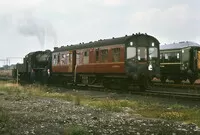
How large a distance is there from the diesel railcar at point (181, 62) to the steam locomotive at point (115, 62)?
6.79 metres

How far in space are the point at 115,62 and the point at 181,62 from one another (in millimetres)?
9648

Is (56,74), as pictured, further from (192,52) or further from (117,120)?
(117,120)

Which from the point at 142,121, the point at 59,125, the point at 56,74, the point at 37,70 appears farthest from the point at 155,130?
the point at 37,70

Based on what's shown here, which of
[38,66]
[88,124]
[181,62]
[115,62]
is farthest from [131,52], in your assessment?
[38,66]

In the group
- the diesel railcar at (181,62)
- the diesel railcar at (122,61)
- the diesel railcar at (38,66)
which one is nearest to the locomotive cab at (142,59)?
the diesel railcar at (122,61)

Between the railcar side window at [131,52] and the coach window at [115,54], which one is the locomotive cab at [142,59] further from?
the coach window at [115,54]

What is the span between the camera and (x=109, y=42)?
26703 mm

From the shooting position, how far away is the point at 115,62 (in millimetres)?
25594

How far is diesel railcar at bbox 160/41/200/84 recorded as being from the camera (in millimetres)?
32750

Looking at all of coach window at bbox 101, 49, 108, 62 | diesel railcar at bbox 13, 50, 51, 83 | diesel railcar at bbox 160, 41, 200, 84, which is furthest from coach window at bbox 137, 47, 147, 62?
diesel railcar at bbox 13, 50, 51, 83

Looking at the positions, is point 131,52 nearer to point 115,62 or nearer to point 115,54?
point 115,54

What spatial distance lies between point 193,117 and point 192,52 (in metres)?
20.5

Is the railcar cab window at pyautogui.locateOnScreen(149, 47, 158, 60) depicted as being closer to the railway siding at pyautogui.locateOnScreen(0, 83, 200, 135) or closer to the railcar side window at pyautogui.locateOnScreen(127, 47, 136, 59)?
the railcar side window at pyautogui.locateOnScreen(127, 47, 136, 59)

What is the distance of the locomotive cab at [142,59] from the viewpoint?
81.9ft
